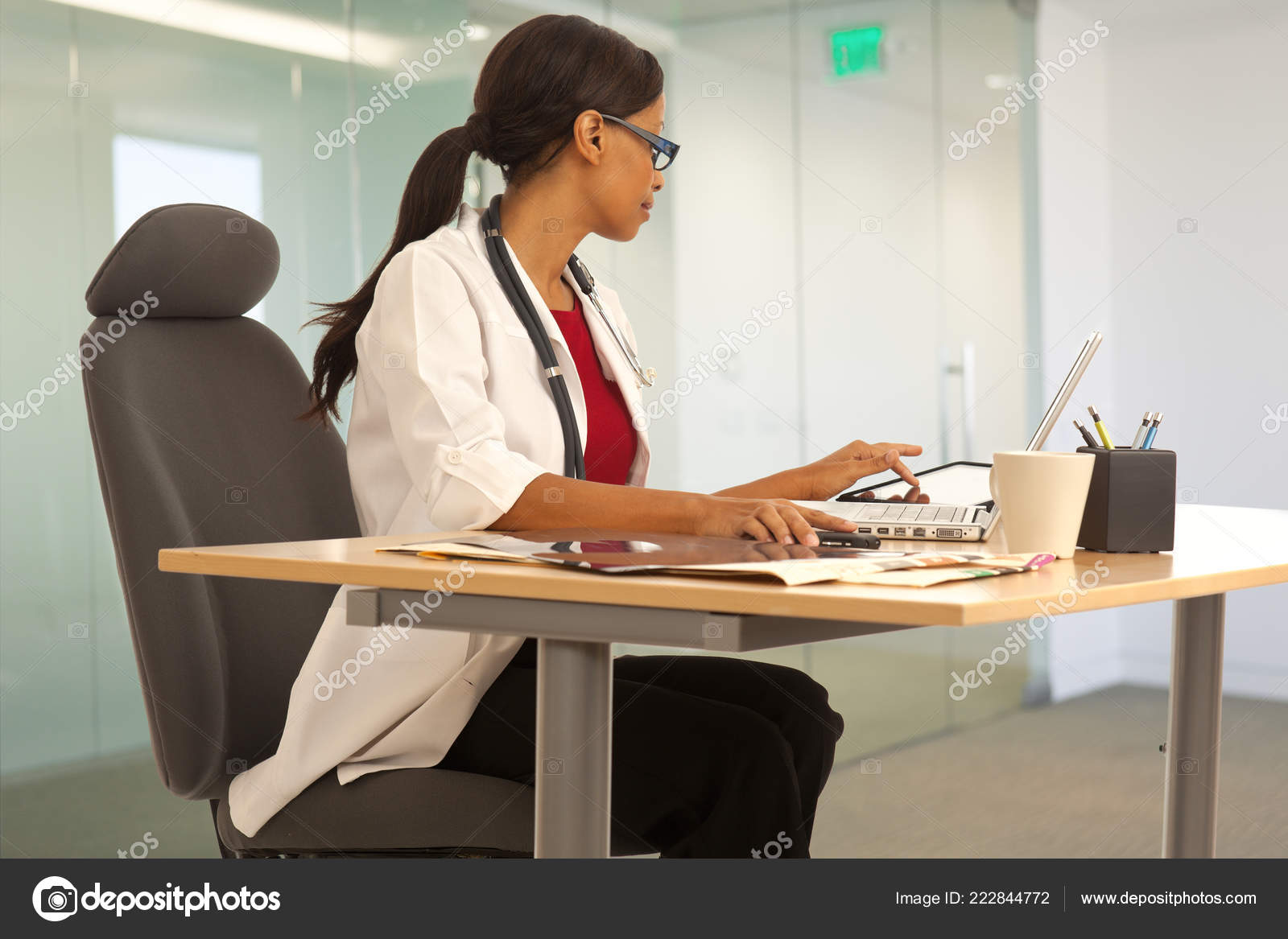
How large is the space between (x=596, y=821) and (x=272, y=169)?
2310 millimetres

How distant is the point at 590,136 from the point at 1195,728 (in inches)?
40.6

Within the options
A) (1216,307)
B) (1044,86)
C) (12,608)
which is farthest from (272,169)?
(1216,307)

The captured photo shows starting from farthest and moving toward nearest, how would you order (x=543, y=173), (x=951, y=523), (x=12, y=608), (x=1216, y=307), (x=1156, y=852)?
1. (x=1216, y=307)
2. (x=1156, y=852)
3. (x=12, y=608)
4. (x=543, y=173)
5. (x=951, y=523)

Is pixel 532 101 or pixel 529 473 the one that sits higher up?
pixel 532 101

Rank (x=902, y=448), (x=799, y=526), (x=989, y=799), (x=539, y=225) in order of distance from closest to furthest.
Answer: (x=799, y=526), (x=902, y=448), (x=539, y=225), (x=989, y=799)

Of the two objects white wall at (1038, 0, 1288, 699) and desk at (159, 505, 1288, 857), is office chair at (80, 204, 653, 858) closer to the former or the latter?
desk at (159, 505, 1288, 857)

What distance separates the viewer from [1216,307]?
4.42m

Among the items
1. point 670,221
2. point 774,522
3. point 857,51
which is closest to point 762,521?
point 774,522

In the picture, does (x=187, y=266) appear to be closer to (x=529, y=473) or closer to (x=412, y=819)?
(x=529, y=473)

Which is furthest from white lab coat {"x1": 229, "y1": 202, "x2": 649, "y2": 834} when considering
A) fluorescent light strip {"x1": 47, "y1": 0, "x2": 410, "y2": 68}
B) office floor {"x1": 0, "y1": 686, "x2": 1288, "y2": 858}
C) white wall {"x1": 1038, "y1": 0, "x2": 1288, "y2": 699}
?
white wall {"x1": 1038, "y1": 0, "x2": 1288, "y2": 699}

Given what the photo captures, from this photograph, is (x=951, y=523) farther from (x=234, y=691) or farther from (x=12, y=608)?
(x=12, y=608)

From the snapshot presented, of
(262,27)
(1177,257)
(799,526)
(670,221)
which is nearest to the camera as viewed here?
(799,526)

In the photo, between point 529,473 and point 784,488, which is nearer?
point 529,473

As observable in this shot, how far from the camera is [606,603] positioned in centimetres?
88
